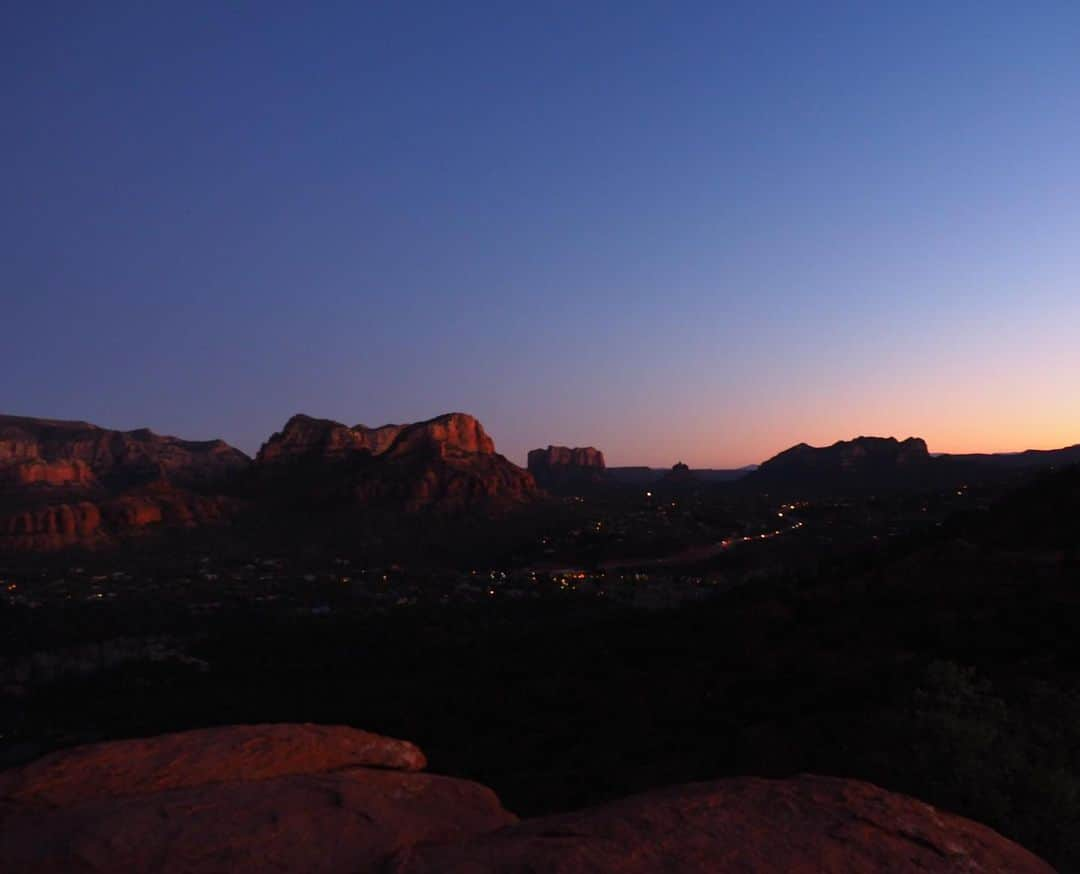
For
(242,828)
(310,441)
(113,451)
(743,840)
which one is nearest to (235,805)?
(242,828)

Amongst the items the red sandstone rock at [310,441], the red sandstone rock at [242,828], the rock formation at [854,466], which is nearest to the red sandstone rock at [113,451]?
the red sandstone rock at [310,441]

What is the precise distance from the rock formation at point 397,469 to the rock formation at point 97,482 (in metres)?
9.68

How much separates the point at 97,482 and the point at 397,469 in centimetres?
6112

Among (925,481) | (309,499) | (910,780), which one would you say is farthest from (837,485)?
(910,780)

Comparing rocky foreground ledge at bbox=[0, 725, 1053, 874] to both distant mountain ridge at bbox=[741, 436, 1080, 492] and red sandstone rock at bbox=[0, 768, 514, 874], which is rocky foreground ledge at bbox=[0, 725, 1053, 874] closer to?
red sandstone rock at bbox=[0, 768, 514, 874]

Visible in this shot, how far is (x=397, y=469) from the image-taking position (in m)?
120

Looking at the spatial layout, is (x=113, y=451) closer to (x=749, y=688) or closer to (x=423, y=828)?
(x=749, y=688)

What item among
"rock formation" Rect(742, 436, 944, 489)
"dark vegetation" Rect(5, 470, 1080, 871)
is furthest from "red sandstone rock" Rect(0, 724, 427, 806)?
"rock formation" Rect(742, 436, 944, 489)

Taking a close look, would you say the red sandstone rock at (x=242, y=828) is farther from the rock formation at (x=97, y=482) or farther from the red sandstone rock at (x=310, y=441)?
the red sandstone rock at (x=310, y=441)

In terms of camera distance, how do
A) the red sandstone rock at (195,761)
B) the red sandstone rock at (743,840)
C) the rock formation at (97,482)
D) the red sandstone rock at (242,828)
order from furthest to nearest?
the rock formation at (97,482) < the red sandstone rock at (195,761) < the red sandstone rock at (242,828) < the red sandstone rock at (743,840)

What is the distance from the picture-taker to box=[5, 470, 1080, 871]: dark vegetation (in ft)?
34.8

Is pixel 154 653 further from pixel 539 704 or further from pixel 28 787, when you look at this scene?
pixel 28 787

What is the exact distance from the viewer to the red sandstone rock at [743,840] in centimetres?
557

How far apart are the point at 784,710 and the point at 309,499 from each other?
101760mm
